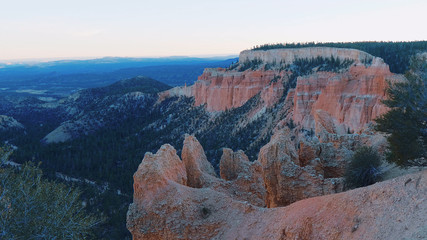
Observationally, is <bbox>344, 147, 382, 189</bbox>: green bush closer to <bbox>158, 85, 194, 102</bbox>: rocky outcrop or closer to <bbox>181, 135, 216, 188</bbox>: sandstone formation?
<bbox>181, 135, 216, 188</bbox>: sandstone formation

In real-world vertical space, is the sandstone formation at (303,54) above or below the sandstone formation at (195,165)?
above

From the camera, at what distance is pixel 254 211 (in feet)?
33.1

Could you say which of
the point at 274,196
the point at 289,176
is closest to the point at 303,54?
the point at 274,196

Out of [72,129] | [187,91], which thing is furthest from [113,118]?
[187,91]

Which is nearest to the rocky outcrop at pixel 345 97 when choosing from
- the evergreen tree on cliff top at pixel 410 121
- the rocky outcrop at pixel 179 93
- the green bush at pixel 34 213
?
the evergreen tree on cliff top at pixel 410 121

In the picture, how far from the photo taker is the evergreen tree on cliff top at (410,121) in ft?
32.3

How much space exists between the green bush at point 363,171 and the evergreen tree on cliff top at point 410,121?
1.83 meters

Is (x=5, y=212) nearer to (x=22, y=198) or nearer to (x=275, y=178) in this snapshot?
(x=22, y=198)

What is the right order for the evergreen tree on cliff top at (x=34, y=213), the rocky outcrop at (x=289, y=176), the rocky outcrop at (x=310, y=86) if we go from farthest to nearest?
the rocky outcrop at (x=310, y=86)
the rocky outcrop at (x=289, y=176)
the evergreen tree on cliff top at (x=34, y=213)

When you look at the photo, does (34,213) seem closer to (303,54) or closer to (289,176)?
(289,176)

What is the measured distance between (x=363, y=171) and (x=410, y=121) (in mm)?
3200

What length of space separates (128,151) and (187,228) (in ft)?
158

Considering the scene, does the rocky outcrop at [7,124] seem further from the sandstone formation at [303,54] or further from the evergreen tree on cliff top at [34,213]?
the evergreen tree on cliff top at [34,213]

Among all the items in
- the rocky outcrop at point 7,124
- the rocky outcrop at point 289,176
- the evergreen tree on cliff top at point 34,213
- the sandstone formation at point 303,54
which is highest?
the sandstone formation at point 303,54
